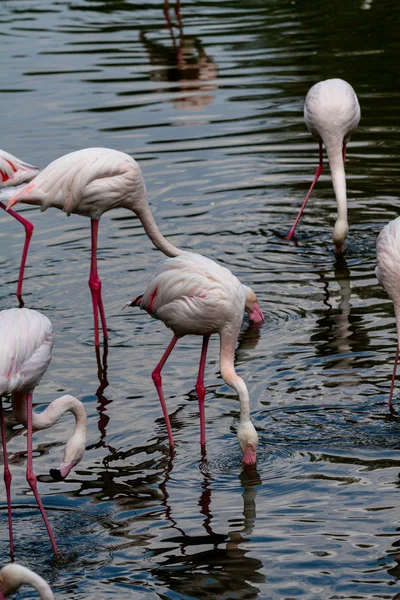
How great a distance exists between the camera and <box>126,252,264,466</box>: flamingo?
5871mm

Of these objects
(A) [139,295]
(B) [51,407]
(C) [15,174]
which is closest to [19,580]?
(B) [51,407]

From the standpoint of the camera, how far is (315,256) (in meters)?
8.82

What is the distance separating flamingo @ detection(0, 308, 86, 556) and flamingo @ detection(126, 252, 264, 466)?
2.82ft

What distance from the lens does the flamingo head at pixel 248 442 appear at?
5.56 meters

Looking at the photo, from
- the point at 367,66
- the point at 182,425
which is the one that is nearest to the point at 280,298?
the point at 182,425

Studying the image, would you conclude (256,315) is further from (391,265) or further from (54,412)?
(54,412)

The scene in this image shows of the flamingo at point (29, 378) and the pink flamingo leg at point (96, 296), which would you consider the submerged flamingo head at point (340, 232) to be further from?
the flamingo at point (29, 378)

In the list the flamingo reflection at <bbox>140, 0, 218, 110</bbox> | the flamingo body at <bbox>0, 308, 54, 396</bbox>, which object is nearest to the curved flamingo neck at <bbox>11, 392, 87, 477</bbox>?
the flamingo body at <bbox>0, 308, 54, 396</bbox>

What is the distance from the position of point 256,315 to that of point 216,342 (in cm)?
35

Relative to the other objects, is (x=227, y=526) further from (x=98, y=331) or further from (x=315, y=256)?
(x=315, y=256)

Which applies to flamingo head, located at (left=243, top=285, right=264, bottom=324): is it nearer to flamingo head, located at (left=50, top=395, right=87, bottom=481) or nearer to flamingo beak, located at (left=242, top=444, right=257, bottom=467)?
flamingo beak, located at (left=242, top=444, right=257, bottom=467)

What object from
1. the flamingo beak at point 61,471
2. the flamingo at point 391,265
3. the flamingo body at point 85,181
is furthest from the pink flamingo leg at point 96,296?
the flamingo beak at point 61,471

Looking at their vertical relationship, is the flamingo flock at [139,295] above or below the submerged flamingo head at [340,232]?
above

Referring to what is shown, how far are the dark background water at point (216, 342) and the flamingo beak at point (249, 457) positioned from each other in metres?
0.06
